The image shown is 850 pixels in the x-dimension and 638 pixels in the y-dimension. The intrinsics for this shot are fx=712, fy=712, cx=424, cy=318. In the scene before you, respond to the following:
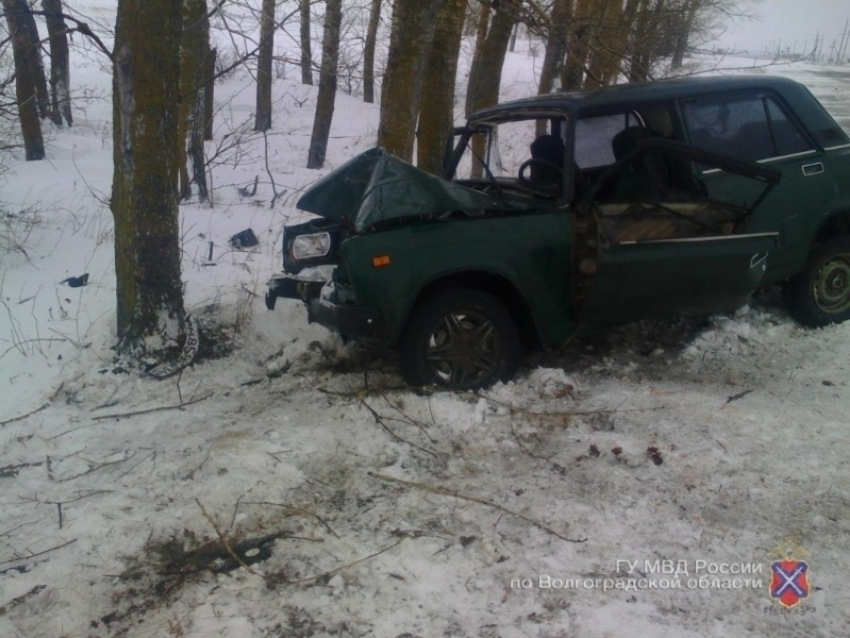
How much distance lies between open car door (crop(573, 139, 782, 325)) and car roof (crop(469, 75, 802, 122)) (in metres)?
0.53

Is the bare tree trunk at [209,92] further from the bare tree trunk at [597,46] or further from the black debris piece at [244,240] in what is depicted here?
the bare tree trunk at [597,46]

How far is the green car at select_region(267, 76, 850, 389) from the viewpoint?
4.54 m

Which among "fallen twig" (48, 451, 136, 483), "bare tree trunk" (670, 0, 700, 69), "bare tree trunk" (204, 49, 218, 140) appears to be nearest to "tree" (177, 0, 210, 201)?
"bare tree trunk" (204, 49, 218, 140)

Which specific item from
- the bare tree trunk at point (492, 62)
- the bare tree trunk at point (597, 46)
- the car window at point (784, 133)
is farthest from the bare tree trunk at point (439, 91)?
the car window at point (784, 133)

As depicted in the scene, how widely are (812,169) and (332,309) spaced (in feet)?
12.6

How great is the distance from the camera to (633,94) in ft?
16.8

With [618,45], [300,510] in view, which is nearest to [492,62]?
[618,45]

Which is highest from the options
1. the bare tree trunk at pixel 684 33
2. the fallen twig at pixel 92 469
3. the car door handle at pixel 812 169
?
the bare tree trunk at pixel 684 33

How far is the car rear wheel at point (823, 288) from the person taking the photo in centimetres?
563

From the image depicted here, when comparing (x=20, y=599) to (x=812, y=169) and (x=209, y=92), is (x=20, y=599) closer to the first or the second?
(x=812, y=169)

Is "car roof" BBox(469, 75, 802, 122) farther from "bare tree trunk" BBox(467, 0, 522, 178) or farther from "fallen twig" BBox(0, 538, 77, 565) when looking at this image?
"bare tree trunk" BBox(467, 0, 522, 178)

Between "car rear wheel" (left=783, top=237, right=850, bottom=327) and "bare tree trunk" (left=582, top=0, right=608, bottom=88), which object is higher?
"bare tree trunk" (left=582, top=0, right=608, bottom=88)

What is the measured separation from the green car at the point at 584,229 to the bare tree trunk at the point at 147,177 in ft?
2.52

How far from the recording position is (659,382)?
497 centimetres
